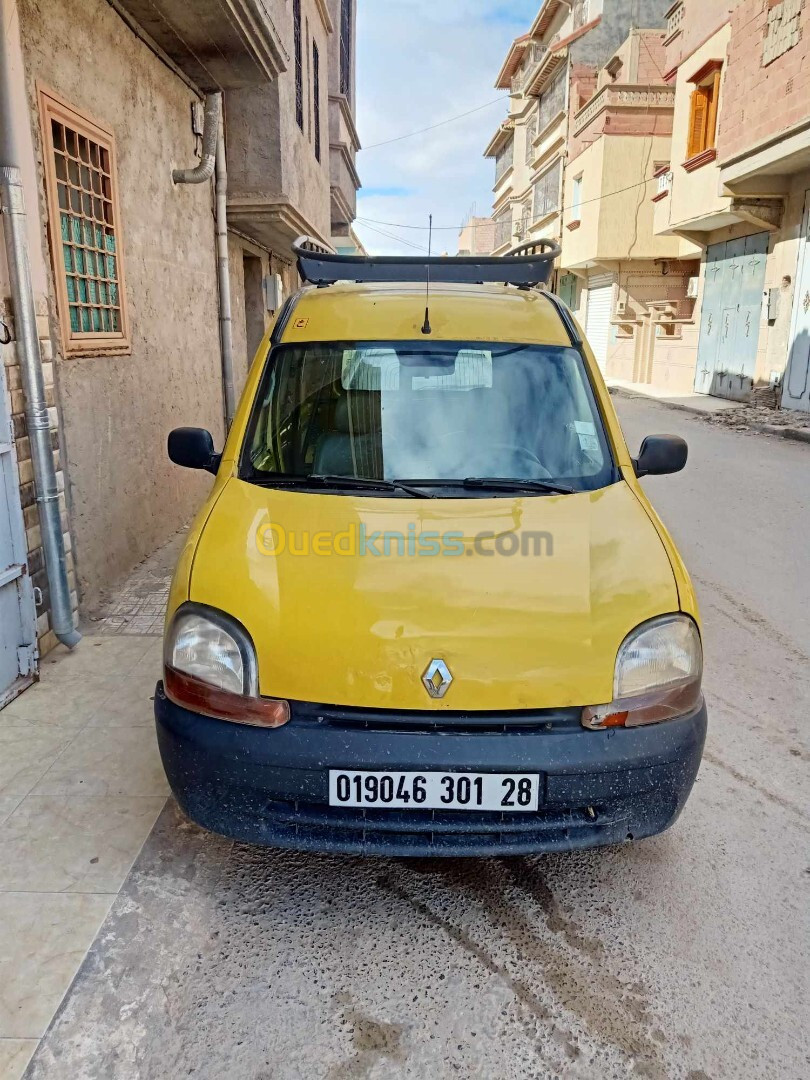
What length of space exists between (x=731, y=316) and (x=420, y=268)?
1741 cm

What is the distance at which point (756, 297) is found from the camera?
17.8 meters

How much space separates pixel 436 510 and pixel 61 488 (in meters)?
2.75

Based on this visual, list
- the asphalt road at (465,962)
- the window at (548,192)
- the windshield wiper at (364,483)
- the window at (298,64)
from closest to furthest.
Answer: the asphalt road at (465,962)
the windshield wiper at (364,483)
the window at (298,64)
the window at (548,192)

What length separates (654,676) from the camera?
2.40 m

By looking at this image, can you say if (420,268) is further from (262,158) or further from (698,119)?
(698,119)

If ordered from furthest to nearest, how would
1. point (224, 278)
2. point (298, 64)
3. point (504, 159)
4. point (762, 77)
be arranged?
point (504, 159) → point (762, 77) → point (298, 64) → point (224, 278)

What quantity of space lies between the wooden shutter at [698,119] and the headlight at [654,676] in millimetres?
20629

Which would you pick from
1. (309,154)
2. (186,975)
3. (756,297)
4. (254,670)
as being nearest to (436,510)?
(254,670)

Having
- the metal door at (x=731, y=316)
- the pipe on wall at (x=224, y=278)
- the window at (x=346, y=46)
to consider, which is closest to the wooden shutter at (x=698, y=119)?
the metal door at (x=731, y=316)

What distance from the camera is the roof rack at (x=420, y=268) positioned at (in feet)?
13.0

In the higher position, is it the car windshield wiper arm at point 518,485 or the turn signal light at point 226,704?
the car windshield wiper arm at point 518,485

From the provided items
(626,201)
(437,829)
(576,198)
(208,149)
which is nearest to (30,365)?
(437,829)

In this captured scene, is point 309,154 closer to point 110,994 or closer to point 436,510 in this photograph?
point 436,510

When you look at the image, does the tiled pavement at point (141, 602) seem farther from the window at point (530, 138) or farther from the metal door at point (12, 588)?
the window at point (530, 138)
